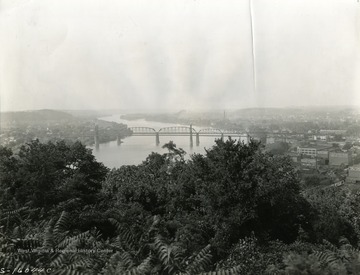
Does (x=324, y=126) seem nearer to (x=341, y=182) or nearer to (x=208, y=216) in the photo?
(x=341, y=182)

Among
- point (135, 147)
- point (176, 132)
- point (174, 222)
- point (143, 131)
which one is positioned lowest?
point (135, 147)

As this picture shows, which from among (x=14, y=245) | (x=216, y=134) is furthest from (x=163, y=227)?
(x=216, y=134)

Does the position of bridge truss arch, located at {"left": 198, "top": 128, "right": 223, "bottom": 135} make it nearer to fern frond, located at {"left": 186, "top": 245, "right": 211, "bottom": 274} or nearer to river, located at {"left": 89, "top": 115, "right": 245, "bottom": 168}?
river, located at {"left": 89, "top": 115, "right": 245, "bottom": 168}

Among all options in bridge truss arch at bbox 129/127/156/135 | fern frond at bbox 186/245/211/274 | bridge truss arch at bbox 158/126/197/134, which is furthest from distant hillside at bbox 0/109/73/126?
fern frond at bbox 186/245/211/274

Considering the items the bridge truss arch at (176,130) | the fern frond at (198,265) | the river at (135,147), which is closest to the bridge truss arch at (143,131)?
the river at (135,147)

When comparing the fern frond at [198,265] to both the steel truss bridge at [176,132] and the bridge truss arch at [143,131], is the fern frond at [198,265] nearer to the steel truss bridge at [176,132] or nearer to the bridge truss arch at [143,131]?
the steel truss bridge at [176,132]

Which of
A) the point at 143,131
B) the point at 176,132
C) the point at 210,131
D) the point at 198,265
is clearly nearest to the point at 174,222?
the point at 198,265

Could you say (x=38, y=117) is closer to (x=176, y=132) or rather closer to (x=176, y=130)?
(x=176, y=132)
